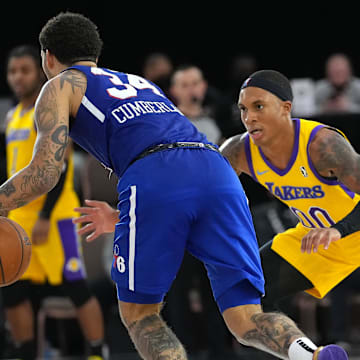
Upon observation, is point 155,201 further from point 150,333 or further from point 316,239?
point 316,239

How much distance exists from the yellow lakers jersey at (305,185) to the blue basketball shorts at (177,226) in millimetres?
789

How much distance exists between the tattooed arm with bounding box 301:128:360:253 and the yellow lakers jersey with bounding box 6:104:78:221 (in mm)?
2268

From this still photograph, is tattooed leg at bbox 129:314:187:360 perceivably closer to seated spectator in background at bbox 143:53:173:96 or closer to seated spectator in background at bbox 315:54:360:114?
seated spectator in background at bbox 143:53:173:96

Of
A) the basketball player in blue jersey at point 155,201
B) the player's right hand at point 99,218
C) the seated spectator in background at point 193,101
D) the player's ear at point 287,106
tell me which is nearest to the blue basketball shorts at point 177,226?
the basketball player in blue jersey at point 155,201

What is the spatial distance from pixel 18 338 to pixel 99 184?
180cm

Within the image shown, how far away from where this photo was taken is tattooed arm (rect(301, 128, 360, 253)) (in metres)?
3.60

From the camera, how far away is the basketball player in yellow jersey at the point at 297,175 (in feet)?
12.3

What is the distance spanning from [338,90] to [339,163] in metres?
3.69

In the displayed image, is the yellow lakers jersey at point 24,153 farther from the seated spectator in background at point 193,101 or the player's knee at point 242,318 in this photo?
the player's knee at point 242,318

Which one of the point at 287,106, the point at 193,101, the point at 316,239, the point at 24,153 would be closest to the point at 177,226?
the point at 316,239

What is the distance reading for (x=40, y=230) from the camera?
17.3ft

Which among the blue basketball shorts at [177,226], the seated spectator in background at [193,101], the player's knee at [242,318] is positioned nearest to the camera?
the blue basketball shorts at [177,226]

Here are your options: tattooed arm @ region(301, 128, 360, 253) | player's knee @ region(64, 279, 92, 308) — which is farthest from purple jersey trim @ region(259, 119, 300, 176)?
player's knee @ region(64, 279, 92, 308)

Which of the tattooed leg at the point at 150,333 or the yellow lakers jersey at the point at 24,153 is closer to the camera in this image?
the tattooed leg at the point at 150,333
